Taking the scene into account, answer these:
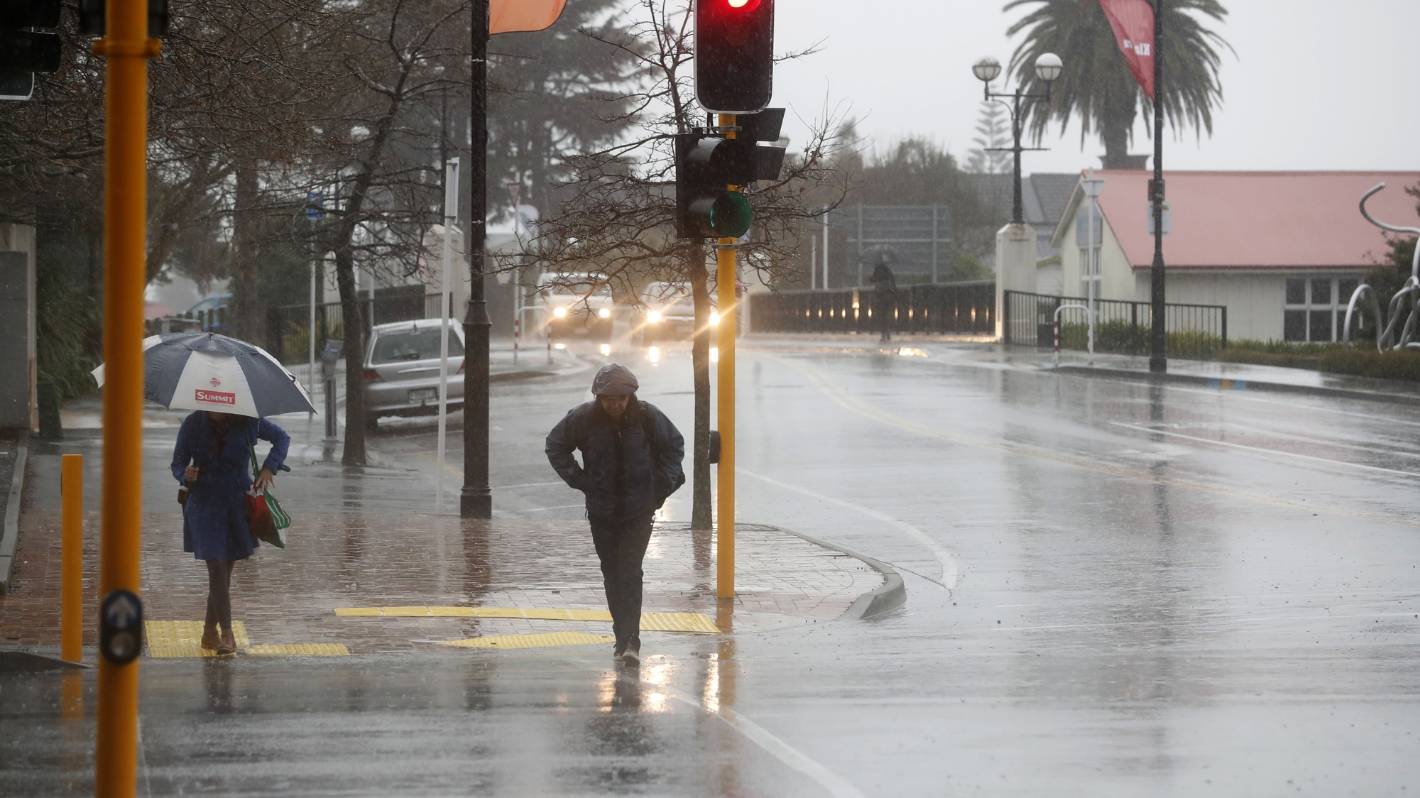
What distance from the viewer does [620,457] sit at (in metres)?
9.67

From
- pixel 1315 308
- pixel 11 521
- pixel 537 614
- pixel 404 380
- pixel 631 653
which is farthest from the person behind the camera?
pixel 1315 308

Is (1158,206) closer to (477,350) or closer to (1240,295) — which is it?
(1240,295)

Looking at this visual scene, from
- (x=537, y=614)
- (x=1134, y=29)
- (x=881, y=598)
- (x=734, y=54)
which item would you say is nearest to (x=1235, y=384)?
(x=1134, y=29)

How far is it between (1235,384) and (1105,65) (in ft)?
86.8

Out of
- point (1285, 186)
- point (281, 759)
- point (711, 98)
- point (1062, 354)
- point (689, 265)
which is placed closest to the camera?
point (281, 759)

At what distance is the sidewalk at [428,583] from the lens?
10.7 m

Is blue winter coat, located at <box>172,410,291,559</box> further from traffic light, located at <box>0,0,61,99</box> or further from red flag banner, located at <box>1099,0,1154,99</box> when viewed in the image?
red flag banner, located at <box>1099,0,1154,99</box>

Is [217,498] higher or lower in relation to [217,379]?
lower

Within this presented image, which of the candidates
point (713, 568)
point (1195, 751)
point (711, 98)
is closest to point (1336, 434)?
point (713, 568)

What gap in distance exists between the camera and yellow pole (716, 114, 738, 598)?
1131 cm

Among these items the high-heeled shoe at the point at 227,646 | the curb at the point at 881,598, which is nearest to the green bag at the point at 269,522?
the high-heeled shoe at the point at 227,646

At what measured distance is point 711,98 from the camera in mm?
10711

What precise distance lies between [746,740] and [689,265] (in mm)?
8787

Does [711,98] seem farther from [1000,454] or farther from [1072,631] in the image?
[1000,454]
